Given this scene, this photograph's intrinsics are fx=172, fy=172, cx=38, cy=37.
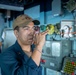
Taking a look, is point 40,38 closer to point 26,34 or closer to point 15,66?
point 26,34

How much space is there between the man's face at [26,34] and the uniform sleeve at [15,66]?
16cm

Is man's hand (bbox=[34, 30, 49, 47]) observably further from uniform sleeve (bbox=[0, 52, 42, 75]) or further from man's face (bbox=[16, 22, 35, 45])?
uniform sleeve (bbox=[0, 52, 42, 75])

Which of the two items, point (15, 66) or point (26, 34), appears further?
point (26, 34)

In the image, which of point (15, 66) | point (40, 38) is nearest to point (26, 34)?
point (40, 38)

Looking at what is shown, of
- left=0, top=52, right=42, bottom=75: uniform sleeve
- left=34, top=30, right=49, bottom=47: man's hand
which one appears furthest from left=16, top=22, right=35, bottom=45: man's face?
left=0, top=52, right=42, bottom=75: uniform sleeve

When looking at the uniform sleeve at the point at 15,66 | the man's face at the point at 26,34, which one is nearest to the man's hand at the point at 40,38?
the man's face at the point at 26,34

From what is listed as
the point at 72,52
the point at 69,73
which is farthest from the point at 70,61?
the point at 72,52

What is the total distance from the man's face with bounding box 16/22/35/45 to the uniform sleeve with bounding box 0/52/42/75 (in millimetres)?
164

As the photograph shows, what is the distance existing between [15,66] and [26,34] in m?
0.29

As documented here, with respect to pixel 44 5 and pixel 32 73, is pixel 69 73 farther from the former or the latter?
pixel 44 5

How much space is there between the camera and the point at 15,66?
1.34 metres

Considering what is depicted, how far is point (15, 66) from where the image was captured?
52.7 inches

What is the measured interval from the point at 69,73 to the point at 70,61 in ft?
0.82

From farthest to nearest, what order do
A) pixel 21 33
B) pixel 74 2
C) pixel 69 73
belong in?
pixel 74 2 → pixel 69 73 → pixel 21 33
